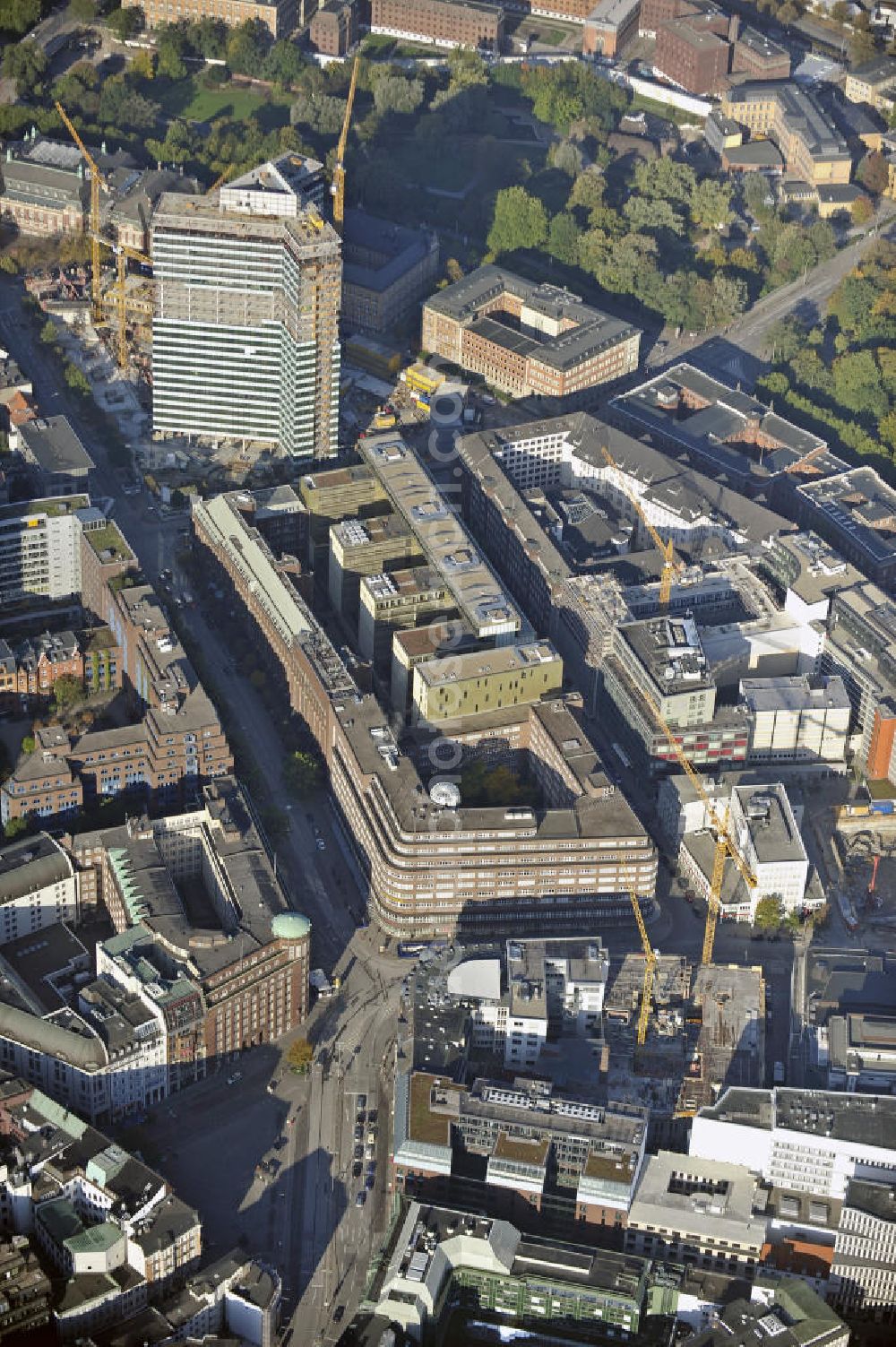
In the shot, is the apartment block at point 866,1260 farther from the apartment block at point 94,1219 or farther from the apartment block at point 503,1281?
the apartment block at point 94,1219

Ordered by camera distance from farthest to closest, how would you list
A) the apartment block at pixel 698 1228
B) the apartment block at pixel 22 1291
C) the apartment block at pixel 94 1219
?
the apartment block at pixel 698 1228, the apartment block at pixel 94 1219, the apartment block at pixel 22 1291

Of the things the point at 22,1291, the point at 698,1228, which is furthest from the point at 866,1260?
the point at 22,1291

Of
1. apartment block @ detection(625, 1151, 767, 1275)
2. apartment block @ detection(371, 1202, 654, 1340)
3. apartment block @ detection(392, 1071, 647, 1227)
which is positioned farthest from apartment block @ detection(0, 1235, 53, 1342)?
apartment block @ detection(625, 1151, 767, 1275)

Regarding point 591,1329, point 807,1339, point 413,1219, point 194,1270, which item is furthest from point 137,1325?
point 807,1339

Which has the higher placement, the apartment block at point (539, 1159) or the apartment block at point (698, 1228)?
the apartment block at point (539, 1159)

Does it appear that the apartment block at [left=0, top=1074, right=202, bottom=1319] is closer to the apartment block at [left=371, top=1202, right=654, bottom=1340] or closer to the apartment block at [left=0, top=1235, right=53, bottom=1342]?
the apartment block at [left=0, top=1235, right=53, bottom=1342]

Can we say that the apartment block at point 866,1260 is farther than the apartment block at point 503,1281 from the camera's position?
Yes

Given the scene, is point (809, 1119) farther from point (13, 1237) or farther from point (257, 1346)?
point (13, 1237)

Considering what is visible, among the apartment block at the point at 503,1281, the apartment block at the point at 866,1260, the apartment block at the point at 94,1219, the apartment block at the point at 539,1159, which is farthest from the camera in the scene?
the apartment block at the point at 539,1159

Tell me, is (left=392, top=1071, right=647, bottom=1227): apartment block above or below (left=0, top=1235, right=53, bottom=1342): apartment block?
above

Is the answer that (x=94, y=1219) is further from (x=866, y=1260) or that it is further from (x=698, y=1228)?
(x=866, y=1260)

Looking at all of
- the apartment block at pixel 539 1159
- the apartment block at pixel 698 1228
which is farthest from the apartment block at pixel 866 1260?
the apartment block at pixel 539 1159
